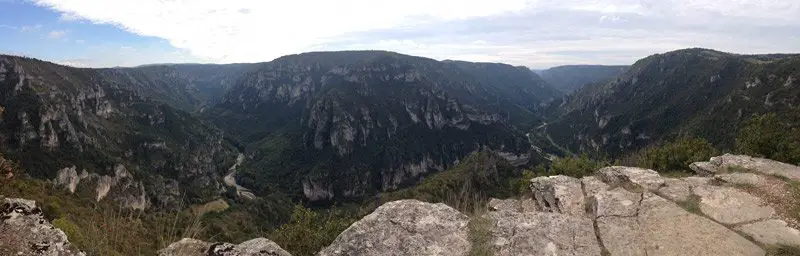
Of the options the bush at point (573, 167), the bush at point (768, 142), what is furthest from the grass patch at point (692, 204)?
the bush at point (573, 167)

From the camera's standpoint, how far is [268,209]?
184 metres

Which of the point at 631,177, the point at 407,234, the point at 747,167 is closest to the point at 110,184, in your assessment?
the point at 407,234

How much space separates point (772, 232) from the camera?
50.3 feet

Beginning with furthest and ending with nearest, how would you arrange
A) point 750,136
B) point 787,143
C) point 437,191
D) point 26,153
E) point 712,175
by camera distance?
point 26,153 < point 437,191 < point 750,136 < point 787,143 < point 712,175

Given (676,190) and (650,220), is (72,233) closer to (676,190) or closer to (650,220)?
(650,220)

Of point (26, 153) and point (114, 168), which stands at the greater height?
point (26, 153)

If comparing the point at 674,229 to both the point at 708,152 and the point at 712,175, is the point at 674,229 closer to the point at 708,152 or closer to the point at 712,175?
the point at 712,175

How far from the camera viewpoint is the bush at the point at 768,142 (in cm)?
3209

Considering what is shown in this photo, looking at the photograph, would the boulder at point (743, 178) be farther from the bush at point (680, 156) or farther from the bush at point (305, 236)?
the bush at point (305, 236)

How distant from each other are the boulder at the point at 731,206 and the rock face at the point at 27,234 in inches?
775

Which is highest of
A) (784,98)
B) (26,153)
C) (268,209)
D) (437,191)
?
(784,98)

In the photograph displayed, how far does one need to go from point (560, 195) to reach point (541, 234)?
5831mm

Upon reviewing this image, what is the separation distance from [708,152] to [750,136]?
4.55m

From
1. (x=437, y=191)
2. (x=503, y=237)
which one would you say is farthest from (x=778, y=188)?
(x=437, y=191)
